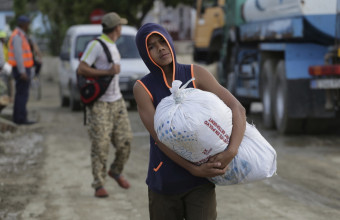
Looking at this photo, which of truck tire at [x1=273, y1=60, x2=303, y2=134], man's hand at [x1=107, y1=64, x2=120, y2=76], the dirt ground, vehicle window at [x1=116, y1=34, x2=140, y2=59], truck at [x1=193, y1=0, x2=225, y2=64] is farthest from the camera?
truck at [x1=193, y1=0, x2=225, y2=64]

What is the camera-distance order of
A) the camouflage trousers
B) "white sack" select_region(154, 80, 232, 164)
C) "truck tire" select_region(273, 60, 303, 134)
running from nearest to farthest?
"white sack" select_region(154, 80, 232, 164), the camouflage trousers, "truck tire" select_region(273, 60, 303, 134)

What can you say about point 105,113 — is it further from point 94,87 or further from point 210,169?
point 210,169

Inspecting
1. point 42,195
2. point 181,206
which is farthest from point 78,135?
point 181,206

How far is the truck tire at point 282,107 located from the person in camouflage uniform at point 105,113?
15.7ft

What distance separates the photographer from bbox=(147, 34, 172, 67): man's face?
12.5 feet

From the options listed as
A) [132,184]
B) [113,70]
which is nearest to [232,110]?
[113,70]

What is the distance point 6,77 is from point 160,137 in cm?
1562

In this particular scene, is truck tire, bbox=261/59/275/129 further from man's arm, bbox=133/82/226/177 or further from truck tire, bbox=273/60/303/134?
man's arm, bbox=133/82/226/177

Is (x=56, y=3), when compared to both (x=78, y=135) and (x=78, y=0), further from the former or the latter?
(x=78, y=135)

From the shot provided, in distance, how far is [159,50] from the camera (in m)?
3.83

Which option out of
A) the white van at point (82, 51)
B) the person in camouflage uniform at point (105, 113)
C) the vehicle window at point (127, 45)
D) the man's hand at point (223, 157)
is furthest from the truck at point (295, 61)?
the man's hand at point (223, 157)

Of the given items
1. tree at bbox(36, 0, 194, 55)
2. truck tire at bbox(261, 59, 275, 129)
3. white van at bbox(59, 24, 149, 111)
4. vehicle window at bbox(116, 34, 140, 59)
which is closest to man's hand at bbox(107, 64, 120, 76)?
truck tire at bbox(261, 59, 275, 129)

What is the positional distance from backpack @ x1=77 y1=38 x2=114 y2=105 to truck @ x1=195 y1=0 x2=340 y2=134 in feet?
14.6

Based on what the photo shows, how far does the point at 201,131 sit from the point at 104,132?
3.88m
